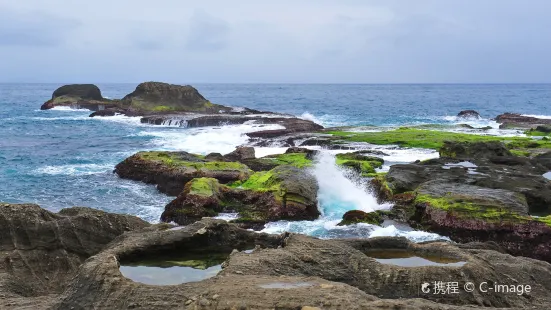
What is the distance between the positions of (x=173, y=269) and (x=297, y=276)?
114 inches

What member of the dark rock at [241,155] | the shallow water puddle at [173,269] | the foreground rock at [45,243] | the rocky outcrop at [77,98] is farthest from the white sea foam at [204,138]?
the rocky outcrop at [77,98]

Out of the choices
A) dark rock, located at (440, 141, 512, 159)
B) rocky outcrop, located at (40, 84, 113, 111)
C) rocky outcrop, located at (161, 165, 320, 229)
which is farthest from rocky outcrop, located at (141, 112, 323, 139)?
rocky outcrop, located at (161, 165, 320, 229)

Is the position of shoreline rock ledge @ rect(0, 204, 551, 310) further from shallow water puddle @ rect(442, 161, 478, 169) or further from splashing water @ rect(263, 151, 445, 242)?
shallow water puddle @ rect(442, 161, 478, 169)

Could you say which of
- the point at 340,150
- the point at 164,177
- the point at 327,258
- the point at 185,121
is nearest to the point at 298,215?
the point at 164,177

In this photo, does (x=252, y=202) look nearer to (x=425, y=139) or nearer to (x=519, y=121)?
(x=425, y=139)

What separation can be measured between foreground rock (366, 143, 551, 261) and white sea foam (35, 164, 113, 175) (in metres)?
22.8

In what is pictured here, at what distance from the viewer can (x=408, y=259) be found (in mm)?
12688

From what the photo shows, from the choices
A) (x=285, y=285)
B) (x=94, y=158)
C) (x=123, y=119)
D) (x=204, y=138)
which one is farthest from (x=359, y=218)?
(x=123, y=119)

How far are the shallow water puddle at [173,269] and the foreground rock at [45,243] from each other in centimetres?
259

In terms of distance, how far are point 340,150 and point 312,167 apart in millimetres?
13663

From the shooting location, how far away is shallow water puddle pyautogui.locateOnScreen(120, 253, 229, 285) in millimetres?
10664

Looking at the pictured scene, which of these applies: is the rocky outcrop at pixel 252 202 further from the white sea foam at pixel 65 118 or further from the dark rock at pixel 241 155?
the white sea foam at pixel 65 118

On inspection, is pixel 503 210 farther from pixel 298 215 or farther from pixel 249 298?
pixel 249 298

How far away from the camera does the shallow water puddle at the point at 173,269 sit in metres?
10.7
